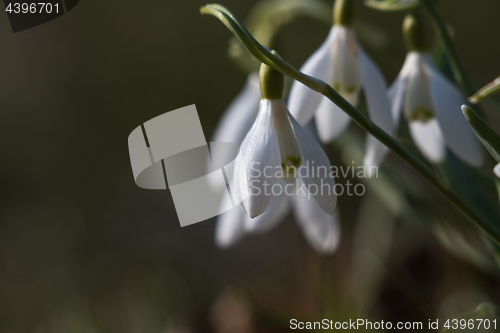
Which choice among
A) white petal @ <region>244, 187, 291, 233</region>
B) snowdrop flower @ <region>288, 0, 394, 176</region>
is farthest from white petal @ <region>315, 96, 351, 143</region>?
white petal @ <region>244, 187, 291, 233</region>

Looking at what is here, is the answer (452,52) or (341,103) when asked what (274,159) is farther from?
(452,52)

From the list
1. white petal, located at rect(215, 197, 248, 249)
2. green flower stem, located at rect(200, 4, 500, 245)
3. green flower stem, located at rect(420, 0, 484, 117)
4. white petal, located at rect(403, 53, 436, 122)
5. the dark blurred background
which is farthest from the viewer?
the dark blurred background

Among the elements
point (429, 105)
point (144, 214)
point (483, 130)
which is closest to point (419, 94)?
point (429, 105)

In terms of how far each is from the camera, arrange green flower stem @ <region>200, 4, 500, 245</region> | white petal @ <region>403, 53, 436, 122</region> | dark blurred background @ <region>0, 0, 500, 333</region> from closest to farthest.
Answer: green flower stem @ <region>200, 4, 500, 245</region> < white petal @ <region>403, 53, 436, 122</region> < dark blurred background @ <region>0, 0, 500, 333</region>

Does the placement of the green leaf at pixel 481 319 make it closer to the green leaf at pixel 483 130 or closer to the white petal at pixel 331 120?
the green leaf at pixel 483 130

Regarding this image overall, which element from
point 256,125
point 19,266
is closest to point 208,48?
point 19,266

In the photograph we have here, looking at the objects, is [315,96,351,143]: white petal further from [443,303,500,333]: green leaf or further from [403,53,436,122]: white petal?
[443,303,500,333]: green leaf

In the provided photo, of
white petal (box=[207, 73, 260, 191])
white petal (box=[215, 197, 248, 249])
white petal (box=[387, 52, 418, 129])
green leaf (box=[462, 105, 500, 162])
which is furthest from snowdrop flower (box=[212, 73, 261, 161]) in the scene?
green leaf (box=[462, 105, 500, 162])

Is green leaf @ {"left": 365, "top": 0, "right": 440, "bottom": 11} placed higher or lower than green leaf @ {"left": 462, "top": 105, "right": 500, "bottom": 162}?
higher

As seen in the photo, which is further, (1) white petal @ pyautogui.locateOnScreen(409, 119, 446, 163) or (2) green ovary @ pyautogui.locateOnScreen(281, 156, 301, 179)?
(1) white petal @ pyautogui.locateOnScreen(409, 119, 446, 163)

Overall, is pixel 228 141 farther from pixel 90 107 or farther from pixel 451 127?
Answer: pixel 90 107
